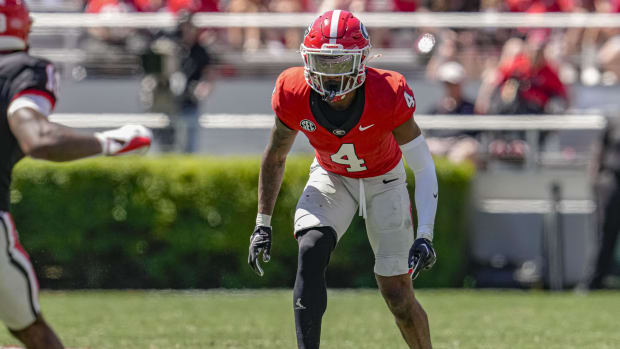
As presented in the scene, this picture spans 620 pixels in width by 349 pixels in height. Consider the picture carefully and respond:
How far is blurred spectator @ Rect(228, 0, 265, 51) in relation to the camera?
12375mm

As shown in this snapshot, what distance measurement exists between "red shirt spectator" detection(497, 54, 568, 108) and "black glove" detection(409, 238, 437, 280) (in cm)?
641

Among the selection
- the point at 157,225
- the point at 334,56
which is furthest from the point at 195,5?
the point at 334,56

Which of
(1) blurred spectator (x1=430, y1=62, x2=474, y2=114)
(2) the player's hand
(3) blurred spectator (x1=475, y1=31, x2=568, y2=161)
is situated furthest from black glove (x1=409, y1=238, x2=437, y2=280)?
(3) blurred spectator (x1=475, y1=31, x2=568, y2=161)

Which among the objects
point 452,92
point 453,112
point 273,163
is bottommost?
point 453,112

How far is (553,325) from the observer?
825 centimetres

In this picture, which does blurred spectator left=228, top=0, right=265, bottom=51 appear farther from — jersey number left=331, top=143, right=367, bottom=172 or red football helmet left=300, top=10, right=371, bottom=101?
red football helmet left=300, top=10, right=371, bottom=101

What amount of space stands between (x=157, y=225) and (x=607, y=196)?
449 centimetres

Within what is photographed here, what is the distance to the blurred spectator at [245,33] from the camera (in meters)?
12.4

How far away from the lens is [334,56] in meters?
5.40

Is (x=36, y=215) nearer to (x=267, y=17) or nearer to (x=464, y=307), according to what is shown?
(x=267, y=17)

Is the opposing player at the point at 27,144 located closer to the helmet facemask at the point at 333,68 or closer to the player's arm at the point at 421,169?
the helmet facemask at the point at 333,68

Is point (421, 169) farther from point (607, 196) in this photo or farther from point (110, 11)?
point (110, 11)

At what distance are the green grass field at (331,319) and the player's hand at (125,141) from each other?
2670 millimetres

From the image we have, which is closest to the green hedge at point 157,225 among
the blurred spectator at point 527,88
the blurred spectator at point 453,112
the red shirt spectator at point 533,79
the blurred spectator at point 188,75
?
the blurred spectator at point 453,112
